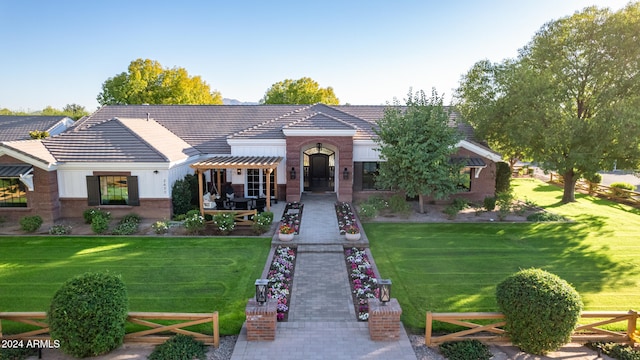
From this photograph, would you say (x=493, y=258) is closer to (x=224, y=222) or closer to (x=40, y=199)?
(x=224, y=222)

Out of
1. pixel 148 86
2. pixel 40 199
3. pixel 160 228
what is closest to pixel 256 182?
pixel 160 228

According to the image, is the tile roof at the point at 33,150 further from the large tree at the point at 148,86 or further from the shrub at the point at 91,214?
the large tree at the point at 148,86

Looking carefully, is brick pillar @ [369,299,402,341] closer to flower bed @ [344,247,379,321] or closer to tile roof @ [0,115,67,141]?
flower bed @ [344,247,379,321]

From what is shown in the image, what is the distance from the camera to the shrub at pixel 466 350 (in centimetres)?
768

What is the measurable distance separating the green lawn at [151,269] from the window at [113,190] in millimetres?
2978

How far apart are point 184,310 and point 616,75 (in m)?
23.1

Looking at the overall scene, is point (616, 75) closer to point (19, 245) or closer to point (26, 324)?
point (26, 324)

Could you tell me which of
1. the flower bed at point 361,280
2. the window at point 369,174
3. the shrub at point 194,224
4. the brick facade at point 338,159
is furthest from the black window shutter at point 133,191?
the window at point 369,174

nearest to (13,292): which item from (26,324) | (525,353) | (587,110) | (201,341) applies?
(26,324)

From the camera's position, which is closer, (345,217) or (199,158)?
(345,217)

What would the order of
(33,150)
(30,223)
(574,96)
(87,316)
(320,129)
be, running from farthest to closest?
(320,129) → (574,96) → (33,150) → (30,223) → (87,316)

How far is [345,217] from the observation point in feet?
59.9

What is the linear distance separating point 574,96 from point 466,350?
19.0m

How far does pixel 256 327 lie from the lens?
816 centimetres
